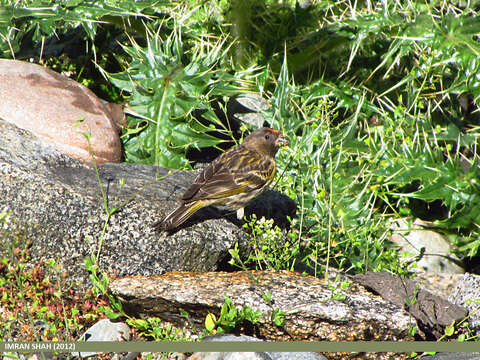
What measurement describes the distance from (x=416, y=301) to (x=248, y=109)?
3721 millimetres

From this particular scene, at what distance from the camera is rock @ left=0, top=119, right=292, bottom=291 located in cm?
455

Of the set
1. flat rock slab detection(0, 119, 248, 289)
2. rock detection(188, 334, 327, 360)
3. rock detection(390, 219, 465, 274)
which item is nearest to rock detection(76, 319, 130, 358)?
flat rock slab detection(0, 119, 248, 289)

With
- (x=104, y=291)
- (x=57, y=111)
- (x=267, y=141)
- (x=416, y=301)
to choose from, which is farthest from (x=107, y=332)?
(x=57, y=111)

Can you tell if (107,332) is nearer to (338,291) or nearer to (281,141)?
(338,291)

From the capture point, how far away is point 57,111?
19.2 ft

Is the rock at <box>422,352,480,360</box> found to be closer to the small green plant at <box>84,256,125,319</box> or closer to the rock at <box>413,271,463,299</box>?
the rock at <box>413,271,463,299</box>

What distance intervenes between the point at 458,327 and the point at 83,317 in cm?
261

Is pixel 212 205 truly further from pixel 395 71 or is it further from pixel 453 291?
pixel 395 71

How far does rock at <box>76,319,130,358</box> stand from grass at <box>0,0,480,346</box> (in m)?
1.25

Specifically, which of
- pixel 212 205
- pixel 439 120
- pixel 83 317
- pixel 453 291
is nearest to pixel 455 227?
pixel 453 291

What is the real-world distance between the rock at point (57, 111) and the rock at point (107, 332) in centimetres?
198

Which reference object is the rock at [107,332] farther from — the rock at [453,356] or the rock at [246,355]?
the rock at [453,356]

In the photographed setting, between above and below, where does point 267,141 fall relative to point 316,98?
below

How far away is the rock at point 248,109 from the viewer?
24.0ft
